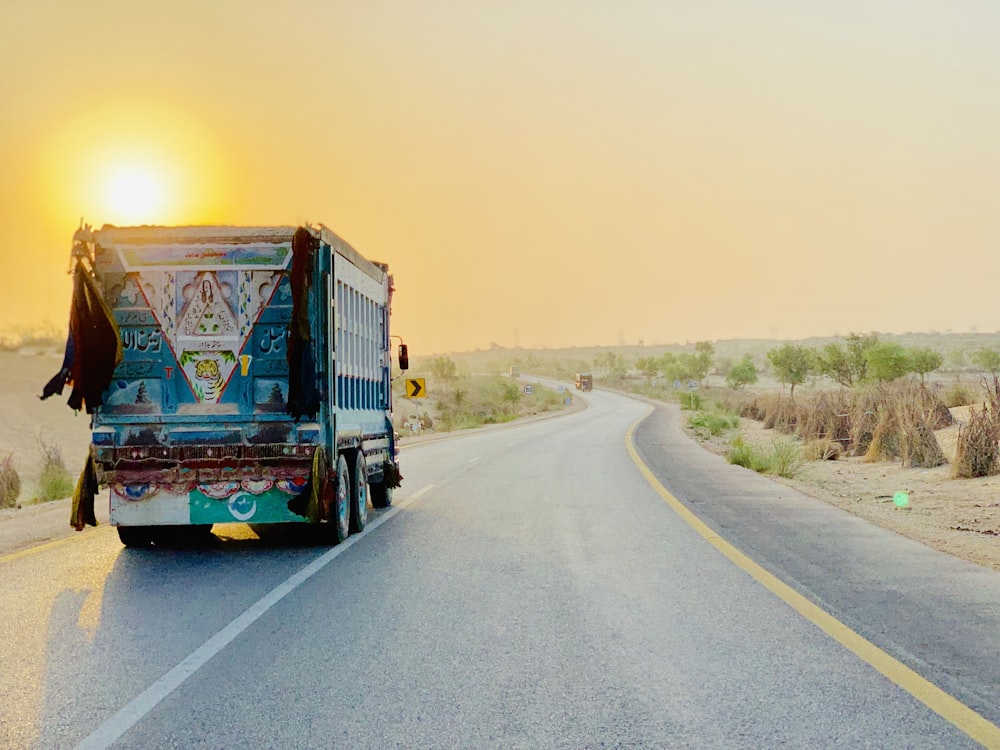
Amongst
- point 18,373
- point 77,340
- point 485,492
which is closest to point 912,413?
point 485,492

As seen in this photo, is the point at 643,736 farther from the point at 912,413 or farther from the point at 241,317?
the point at 912,413

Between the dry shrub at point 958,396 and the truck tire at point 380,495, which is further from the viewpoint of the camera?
the dry shrub at point 958,396

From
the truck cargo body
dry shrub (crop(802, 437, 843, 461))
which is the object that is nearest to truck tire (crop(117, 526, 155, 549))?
the truck cargo body

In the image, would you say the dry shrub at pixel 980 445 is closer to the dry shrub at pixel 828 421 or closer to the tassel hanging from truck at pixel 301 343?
the dry shrub at pixel 828 421

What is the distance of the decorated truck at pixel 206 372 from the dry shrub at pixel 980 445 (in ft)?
42.1

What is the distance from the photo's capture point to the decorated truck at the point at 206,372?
32.8ft

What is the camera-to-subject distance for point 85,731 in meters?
4.77

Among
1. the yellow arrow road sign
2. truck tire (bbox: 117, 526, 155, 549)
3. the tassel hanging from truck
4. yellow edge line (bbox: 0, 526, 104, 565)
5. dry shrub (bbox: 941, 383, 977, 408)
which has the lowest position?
yellow edge line (bbox: 0, 526, 104, 565)

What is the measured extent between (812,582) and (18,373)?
67451 millimetres

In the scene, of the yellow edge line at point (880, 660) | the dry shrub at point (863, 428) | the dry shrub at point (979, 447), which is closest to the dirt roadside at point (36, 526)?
the yellow edge line at point (880, 660)

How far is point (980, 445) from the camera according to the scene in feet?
59.1

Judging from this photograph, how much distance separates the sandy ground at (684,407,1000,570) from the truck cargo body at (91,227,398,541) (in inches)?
262

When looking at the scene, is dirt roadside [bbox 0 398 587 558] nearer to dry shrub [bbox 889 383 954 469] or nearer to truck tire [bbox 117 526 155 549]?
truck tire [bbox 117 526 155 549]

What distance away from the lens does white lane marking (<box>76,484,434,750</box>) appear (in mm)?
4738
